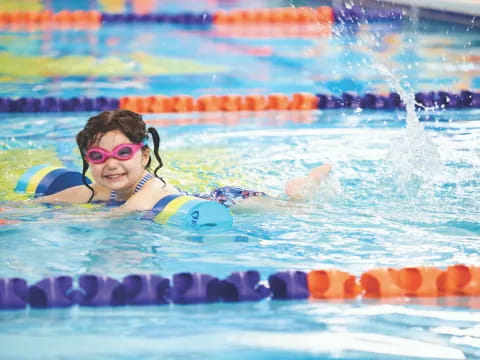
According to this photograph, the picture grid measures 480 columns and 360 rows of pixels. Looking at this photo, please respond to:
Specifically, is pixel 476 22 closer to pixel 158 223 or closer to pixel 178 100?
pixel 178 100

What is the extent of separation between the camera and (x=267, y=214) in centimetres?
416

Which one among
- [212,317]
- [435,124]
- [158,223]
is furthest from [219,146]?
[212,317]

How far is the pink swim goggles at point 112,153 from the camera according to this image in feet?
12.4

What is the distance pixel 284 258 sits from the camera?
3.44 meters

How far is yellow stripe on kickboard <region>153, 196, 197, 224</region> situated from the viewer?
3783mm

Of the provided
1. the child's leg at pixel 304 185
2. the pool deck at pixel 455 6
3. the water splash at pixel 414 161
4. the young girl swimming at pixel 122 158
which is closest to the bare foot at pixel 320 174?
the child's leg at pixel 304 185

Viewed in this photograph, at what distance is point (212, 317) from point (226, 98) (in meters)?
4.43

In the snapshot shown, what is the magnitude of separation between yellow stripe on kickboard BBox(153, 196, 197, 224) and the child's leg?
0.74 metres

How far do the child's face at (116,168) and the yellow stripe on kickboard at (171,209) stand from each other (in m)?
0.20

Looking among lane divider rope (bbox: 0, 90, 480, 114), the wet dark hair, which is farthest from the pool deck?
the wet dark hair

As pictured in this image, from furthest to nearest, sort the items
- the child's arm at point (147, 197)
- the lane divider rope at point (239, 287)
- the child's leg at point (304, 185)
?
the child's leg at point (304, 185) → the child's arm at point (147, 197) → the lane divider rope at point (239, 287)

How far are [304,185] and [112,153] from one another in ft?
3.43

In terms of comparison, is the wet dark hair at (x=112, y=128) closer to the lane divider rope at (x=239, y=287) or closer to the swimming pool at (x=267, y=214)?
the swimming pool at (x=267, y=214)

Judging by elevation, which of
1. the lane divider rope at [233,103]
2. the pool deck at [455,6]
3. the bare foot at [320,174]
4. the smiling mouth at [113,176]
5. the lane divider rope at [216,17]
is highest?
the lane divider rope at [216,17]
